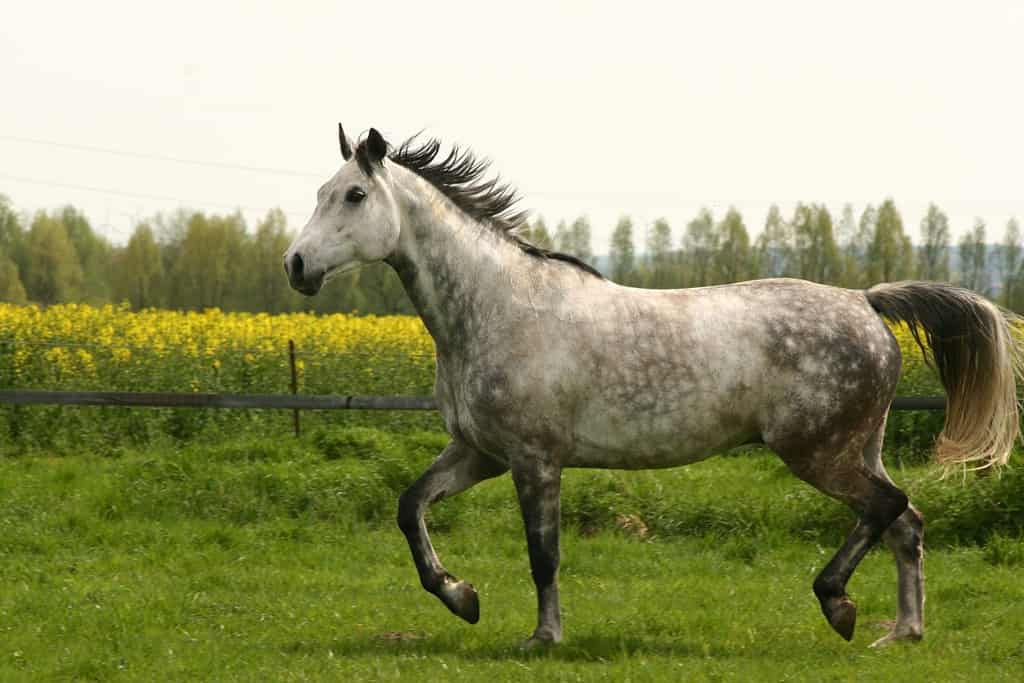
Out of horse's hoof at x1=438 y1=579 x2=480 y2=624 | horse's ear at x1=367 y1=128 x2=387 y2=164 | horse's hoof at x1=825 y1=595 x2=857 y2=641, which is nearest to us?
horse's ear at x1=367 y1=128 x2=387 y2=164

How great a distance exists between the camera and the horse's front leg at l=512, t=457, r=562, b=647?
6.02m

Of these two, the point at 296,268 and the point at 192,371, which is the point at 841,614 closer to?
the point at 296,268

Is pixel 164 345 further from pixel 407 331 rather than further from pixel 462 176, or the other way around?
pixel 462 176

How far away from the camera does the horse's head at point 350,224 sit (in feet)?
19.0

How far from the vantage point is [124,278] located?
4912 centimetres

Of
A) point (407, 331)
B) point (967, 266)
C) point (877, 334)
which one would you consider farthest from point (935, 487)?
point (967, 266)

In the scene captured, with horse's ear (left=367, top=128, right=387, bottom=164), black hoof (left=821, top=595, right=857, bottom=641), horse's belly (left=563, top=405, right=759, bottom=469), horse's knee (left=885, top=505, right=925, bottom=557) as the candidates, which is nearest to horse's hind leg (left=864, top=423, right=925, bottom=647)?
horse's knee (left=885, top=505, right=925, bottom=557)

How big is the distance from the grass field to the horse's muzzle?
5.82ft

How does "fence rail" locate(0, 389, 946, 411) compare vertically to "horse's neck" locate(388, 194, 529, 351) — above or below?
below

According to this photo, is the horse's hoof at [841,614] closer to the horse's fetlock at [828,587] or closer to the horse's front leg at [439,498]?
the horse's fetlock at [828,587]

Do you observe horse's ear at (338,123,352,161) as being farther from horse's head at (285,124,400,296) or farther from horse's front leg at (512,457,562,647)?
horse's front leg at (512,457,562,647)

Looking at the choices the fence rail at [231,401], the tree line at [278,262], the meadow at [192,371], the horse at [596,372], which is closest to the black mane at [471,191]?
the horse at [596,372]

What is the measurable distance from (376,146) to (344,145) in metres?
0.33

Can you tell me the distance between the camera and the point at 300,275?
576 centimetres
